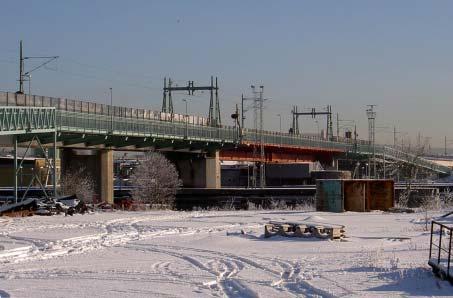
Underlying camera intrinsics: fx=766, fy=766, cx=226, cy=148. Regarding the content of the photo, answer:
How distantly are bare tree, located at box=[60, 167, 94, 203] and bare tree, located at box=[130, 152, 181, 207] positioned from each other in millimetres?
4658

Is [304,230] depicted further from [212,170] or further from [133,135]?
[212,170]

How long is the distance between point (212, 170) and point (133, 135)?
20540 mm

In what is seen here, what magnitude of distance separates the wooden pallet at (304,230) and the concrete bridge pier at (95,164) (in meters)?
44.9

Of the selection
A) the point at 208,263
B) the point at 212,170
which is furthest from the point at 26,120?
the point at 212,170

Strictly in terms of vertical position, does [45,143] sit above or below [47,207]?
above

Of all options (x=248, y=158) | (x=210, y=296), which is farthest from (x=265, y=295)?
(x=248, y=158)

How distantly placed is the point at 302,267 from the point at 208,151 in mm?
69383

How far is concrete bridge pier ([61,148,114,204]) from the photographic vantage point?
7212 centimetres

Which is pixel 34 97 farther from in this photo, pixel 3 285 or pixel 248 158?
pixel 3 285

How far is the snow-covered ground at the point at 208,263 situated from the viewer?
15.4 meters

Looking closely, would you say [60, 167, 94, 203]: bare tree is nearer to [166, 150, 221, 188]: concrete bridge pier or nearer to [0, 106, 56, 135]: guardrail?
[0, 106, 56, 135]: guardrail

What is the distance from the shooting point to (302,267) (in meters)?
19.0

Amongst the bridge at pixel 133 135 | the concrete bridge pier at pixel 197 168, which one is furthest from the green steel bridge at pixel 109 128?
the concrete bridge pier at pixel 197 168

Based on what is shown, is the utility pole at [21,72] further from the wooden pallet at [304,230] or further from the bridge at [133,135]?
the wooden pallet at [304,230]
